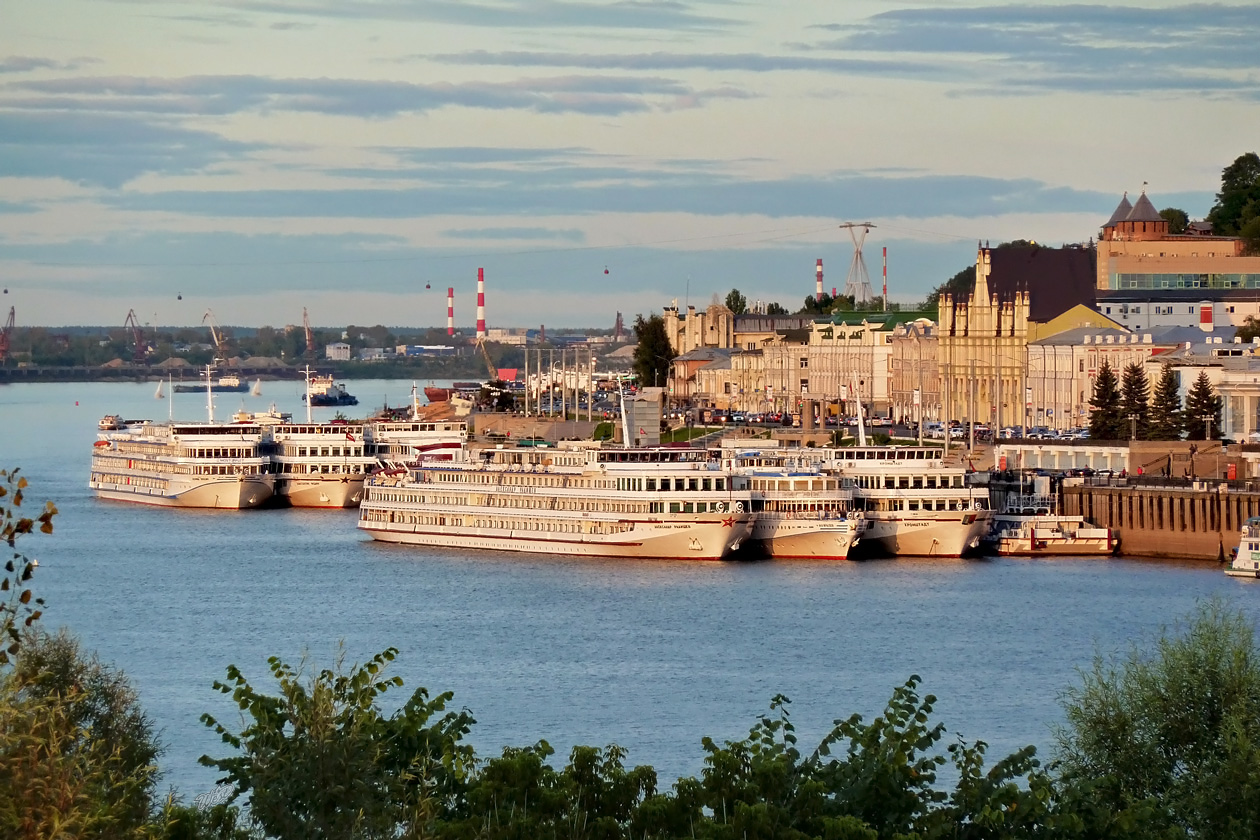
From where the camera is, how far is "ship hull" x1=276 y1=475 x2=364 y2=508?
89062 mm

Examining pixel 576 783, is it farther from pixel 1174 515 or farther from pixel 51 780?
pixel 1174 515

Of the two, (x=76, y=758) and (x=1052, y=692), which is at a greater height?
(x=76, y=758)

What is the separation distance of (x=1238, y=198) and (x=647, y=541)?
80019 millimetres

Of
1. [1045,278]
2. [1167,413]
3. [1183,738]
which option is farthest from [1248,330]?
[1183,738]

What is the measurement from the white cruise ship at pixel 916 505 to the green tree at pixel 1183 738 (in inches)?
1488

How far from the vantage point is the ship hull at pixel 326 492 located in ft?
292

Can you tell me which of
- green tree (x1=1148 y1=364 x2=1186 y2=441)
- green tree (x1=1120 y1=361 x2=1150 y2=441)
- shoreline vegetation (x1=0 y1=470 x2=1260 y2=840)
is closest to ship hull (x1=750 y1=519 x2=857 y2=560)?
green tree (x1=1148 y1=364 x2=1186 y2=441)

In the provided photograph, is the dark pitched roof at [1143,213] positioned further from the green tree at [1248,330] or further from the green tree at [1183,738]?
the green tree at [1183,738]

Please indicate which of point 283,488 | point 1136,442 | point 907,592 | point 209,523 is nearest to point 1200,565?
point 907,592

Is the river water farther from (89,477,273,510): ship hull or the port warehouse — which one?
(89,477,273,510): ship hull

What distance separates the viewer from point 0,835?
15.4 meters

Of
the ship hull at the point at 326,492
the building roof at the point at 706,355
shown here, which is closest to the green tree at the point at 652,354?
the building roof at the point at 706,355

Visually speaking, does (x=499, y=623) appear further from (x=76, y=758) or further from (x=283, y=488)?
(x=283, y=488)

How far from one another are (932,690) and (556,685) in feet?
21.0
